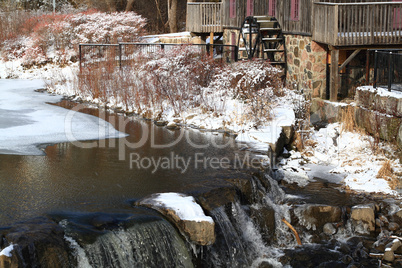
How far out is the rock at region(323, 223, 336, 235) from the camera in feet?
28.4

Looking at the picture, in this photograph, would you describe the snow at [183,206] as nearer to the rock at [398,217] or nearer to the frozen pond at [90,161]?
the frozen pond at [90,161]

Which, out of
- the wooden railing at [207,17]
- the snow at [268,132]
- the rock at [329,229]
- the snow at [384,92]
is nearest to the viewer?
the rock at [329,229]

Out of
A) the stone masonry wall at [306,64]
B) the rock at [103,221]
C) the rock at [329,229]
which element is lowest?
the rock at [329,229]

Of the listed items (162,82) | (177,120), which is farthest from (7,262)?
(162,82)

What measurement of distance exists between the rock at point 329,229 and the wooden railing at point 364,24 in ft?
22.5

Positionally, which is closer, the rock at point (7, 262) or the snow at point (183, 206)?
the rock at point (7, 262)

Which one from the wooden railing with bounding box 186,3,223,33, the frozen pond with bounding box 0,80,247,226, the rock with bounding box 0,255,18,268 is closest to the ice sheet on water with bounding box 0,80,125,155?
the frozen pond with bounding box 0,80,247,226

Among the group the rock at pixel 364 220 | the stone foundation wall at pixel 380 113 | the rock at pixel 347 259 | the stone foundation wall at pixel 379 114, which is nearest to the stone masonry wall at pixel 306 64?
the stone foundation wall at pixel 379 114

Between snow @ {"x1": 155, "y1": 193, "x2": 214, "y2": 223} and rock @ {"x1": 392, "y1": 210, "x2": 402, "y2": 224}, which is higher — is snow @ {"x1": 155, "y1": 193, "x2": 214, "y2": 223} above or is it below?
above

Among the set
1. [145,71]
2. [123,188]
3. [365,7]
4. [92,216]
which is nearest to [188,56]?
[145,71]

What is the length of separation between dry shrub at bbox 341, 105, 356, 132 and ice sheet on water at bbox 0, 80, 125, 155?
552cm

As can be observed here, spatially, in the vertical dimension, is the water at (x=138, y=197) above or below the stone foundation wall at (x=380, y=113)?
below

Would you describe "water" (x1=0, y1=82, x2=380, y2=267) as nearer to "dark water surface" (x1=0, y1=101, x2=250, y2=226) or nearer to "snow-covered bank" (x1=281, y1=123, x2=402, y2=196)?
"dark water surface" (x1=0, y1=101, x2=250, y2=226)

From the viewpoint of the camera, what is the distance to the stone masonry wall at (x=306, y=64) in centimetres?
1534
